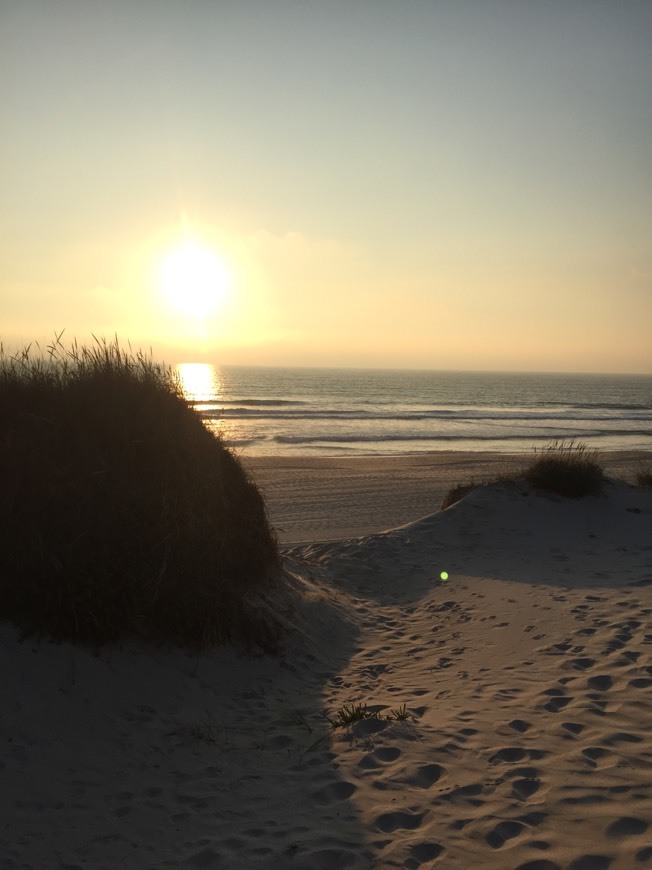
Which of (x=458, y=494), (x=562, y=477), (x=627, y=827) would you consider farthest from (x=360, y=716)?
(x=562, y=477)

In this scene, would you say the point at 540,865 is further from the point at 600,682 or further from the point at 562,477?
the point at 562,477

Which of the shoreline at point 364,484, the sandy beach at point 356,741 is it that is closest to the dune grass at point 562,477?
the shoreline at point 364,484

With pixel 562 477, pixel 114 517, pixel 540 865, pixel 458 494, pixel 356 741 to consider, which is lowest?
pixel 356 741

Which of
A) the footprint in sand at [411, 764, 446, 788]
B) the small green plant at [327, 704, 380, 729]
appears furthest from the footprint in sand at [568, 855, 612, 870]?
the small green plant at [327, 704, 380, 729]

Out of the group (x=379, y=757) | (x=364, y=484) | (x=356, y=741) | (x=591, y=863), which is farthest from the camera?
(x=364, y=484)

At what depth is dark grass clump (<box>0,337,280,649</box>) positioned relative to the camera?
5.45 metres

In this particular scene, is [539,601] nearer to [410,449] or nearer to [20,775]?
[20,775]

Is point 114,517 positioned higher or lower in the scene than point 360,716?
higher

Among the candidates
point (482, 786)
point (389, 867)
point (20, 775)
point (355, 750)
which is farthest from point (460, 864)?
point (20, 775)

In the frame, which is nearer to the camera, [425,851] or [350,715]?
[425,851]

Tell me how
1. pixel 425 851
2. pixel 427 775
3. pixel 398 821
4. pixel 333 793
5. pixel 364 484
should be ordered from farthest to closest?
pixel 364 484
pixel 427 775
pixel 333 793
pixel 398 821
pixel 425 851

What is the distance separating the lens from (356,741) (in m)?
4.85

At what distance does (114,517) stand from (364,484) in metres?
14.7

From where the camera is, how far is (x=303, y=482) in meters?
20.2
